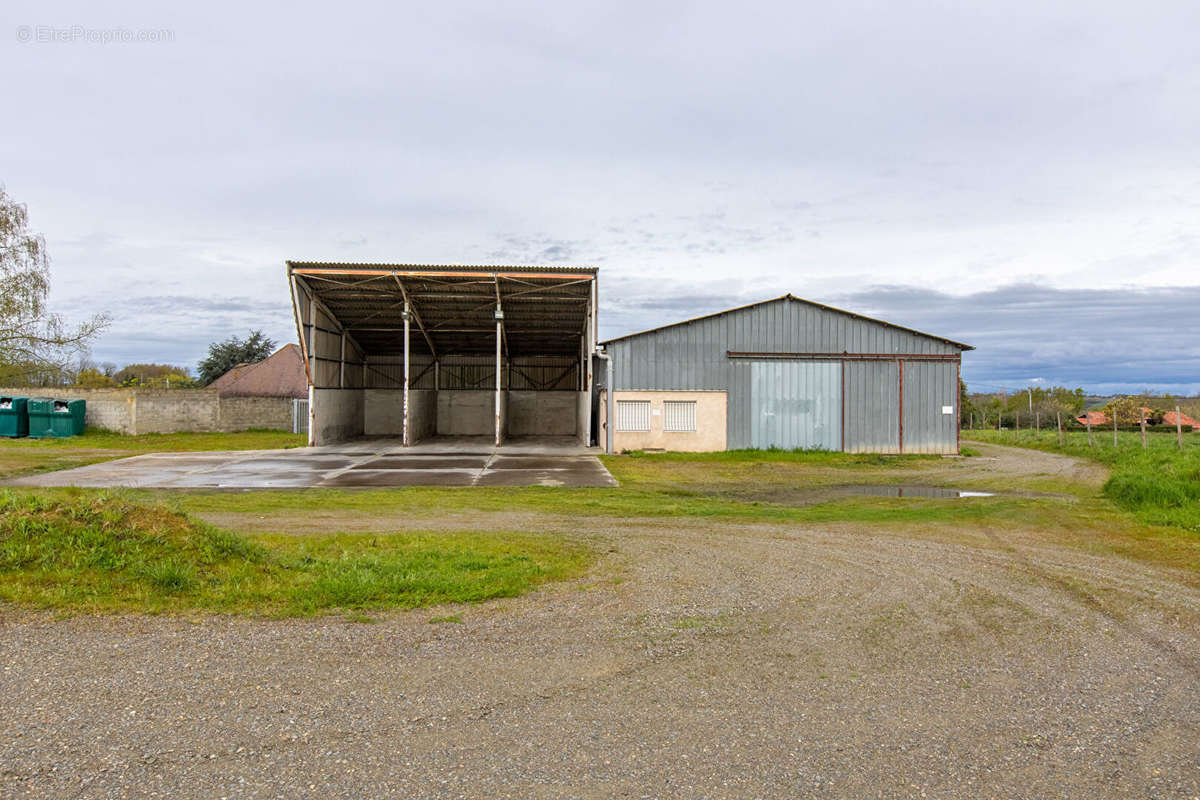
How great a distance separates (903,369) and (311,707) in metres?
25.6

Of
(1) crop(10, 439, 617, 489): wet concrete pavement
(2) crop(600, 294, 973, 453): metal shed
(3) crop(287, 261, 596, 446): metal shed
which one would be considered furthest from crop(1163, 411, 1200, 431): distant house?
(1) crop(10, 439, 617, 489): wet concrete pavement

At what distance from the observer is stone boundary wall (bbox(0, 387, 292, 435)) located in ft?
109

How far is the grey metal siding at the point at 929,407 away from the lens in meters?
26.6

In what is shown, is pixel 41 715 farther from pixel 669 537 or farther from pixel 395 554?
pixel 669 537

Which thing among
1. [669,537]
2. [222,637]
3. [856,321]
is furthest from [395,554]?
[856,321]

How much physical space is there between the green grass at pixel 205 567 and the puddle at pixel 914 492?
9.64 metres

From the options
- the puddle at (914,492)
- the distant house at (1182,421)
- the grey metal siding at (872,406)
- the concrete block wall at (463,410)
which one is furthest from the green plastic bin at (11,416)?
the distant house at (1182,421)

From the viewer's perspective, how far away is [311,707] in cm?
441

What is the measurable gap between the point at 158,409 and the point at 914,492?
31501 millimetres

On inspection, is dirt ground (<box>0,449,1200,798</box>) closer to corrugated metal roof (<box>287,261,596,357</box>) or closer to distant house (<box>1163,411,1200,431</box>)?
corrugated metal roof (<box>287,261,596,357</box>)

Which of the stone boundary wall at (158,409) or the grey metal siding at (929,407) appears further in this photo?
the stone boundary wall at (158,409)

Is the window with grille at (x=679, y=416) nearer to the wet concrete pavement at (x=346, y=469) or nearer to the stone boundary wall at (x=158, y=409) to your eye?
the wet concrete pavement at (x=346, y=469)

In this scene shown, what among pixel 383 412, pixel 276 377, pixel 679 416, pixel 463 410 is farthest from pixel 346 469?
pixel 276 377

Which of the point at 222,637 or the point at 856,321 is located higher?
the point at 856,321
